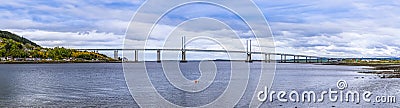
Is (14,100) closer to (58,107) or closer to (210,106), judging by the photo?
(58,107)

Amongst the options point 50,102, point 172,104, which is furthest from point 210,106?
point 50,102

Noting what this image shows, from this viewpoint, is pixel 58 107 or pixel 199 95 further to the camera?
pixel 199 95

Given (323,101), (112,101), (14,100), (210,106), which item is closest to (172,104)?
(210,106)

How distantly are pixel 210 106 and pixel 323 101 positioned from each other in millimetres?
9746

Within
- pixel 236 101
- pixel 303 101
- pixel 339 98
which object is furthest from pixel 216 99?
pixel 339 98

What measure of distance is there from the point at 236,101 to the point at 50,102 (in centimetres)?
1623

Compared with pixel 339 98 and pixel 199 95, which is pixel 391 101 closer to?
Answer: pixel 339 98

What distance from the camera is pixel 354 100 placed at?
41812 millimetres

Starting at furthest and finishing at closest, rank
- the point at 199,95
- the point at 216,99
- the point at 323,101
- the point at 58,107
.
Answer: the point at 199,95 → the point at 216,99 → the point at 323,101 → the point at 58,107

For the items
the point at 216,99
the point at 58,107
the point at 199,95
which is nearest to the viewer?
the point at 58,107

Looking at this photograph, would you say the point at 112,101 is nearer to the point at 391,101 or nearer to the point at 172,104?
the point at 172,104

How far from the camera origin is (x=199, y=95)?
158 ft

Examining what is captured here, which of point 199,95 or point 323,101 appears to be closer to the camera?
point 323,101

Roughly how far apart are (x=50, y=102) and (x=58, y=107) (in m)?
4.13
